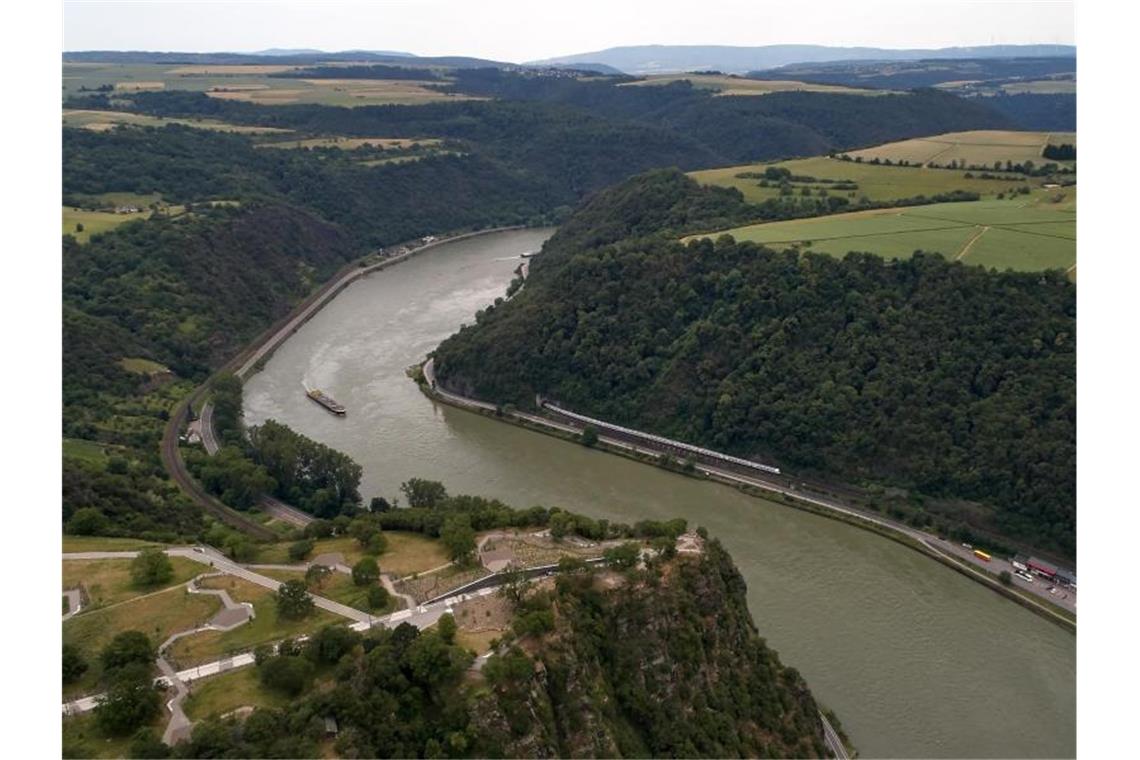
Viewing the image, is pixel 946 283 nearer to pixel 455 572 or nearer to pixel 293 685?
pixel 455 572

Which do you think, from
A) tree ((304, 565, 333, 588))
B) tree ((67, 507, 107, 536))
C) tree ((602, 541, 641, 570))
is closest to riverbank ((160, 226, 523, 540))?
tree ((67, 507, 107, 536))

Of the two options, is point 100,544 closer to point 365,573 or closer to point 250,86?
point 365,573

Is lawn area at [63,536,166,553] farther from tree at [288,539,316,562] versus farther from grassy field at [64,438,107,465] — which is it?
grassy field at [64,438,107,465]

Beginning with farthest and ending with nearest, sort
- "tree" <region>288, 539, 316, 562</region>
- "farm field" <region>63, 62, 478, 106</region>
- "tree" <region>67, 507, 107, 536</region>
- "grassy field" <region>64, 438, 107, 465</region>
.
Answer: "farm field" <region>63, 62, 478, 106</region> → "grassy field" <region>64, 438, 107, 465</region> → "tree" <region>67, 507, 107, 536</region> → "tree" <region>288, 539, 316, 562</region>

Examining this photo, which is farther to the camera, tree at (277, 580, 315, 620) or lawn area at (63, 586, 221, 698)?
tree at (277, 580, 315, 620)

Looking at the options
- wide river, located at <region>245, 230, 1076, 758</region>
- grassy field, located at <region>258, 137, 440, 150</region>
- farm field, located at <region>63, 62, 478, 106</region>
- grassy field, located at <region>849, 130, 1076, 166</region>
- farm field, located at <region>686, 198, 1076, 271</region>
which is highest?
farm field, located at <region>63, 62, 478, 106</region>

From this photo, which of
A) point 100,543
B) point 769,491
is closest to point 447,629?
point 100,543
